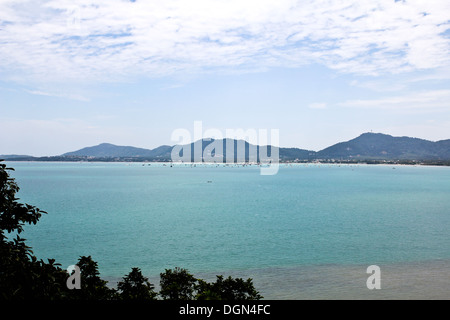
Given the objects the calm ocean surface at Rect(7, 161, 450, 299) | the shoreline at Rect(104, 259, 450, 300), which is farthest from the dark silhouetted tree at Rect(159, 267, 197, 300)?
the calm ocean surface at Rect(7, 161, 450, 299)

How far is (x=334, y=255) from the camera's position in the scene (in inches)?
1218

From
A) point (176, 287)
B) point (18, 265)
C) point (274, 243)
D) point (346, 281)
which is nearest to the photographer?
point (18, 265)

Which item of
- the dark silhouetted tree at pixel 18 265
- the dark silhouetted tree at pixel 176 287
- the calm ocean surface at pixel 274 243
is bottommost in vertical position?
the calm ocean surface at pixel 274 243

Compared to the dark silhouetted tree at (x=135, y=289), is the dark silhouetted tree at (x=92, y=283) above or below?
above

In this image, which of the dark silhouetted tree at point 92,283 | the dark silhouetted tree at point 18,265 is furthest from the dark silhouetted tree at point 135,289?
the dark silhouetted tree at point 18,265

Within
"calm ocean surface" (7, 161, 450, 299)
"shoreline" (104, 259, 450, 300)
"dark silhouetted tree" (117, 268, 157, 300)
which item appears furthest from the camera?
"calm ocean surface" (7, 161, 450, 299)

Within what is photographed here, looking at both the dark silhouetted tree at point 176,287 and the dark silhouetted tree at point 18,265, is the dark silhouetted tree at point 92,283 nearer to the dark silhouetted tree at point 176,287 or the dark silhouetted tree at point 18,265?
the dark silhouetted tree at point 176,287

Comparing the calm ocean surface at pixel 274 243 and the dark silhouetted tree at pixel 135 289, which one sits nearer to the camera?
the dark silhouetted tree at pixel 135 289

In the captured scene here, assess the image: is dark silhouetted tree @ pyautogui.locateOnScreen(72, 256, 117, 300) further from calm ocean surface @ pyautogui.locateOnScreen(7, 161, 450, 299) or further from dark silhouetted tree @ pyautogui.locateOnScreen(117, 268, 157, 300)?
calm ocean surface @ pyautogui.locateOnScreen(7, 161, 450, 299)

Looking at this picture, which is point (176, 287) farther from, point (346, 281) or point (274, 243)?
point (274, 243)

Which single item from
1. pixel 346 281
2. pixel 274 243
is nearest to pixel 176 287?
pixel 346 281
